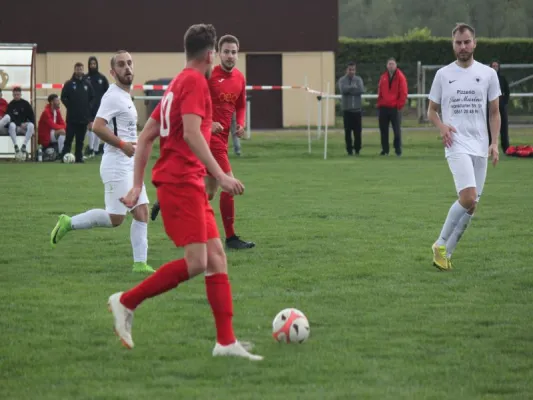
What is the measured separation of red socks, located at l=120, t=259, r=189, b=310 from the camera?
6.35 meters

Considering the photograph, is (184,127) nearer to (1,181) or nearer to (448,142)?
(448,142)

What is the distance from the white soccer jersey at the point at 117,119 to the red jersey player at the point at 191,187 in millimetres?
3041

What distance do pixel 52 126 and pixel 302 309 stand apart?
17.9 metres

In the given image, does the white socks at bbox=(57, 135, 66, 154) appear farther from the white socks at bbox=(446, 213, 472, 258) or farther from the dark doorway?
the white socks at bbox=(446, 213, 472, 258)

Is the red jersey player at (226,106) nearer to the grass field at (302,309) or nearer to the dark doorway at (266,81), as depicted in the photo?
the grass field at (302,309)

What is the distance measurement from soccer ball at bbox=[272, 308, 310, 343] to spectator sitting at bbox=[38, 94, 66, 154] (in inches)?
729

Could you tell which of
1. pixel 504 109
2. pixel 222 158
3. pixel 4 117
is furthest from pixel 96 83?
pixel 222 158

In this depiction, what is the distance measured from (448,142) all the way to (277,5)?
30978mm

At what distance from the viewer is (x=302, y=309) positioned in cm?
789

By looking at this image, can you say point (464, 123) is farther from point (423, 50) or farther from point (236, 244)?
point (423, 50)

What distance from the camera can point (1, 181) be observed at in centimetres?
1941

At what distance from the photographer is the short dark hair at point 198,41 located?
6.27 metres

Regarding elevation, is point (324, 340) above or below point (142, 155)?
below

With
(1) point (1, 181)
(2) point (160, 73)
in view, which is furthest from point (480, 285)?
(2) point (160, 73)
